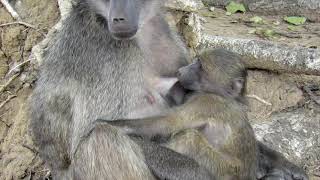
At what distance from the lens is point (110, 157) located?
3.23m

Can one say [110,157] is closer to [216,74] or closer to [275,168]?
[216,74]

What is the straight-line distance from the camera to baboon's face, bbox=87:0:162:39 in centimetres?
319

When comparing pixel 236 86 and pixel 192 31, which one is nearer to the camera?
pixel 236 86

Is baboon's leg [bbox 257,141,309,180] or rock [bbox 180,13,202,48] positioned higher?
rock [bbox 180,13,202,48]

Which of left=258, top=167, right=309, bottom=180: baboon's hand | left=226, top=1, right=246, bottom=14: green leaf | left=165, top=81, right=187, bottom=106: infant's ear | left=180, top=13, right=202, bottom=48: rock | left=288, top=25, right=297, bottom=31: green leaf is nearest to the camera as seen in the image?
left=165, top=81, right=187, bottom=106: infant's ear

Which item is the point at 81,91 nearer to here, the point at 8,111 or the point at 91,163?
the point at 91,163

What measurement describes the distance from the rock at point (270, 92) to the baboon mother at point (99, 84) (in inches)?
52.2

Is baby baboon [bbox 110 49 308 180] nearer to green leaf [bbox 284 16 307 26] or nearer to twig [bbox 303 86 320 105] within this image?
twig [bbox 303 86 320 105]

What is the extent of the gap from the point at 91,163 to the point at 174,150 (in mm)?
366

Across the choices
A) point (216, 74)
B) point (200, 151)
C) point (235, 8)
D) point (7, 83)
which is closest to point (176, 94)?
point (216, 74)

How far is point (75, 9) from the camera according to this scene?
3520 mm

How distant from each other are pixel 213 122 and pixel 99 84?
0.54 meters

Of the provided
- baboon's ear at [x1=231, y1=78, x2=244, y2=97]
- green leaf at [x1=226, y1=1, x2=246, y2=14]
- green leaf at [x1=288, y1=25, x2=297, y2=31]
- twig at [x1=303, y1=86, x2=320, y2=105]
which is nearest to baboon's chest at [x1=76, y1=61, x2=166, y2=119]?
baboon's ear at [x1=231, y1=78, x2=244, y2=97]

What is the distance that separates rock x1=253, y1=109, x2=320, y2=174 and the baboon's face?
1.60 meters
